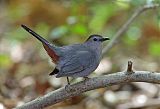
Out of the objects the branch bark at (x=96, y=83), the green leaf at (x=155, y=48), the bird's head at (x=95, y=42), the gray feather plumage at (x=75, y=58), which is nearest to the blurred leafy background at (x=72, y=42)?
the green leaf at (x=155, y=48)

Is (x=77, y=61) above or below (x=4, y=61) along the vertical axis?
below

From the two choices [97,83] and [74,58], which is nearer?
[97,83]

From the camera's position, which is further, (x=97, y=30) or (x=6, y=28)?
(x=6, y=28)

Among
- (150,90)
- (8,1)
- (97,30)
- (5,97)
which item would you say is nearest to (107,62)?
(97,30)

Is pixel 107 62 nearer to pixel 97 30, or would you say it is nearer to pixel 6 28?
pixel 97 30

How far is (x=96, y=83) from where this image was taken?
3.54 metres

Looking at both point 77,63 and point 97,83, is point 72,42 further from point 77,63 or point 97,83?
point 97,83

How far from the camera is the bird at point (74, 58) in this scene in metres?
3.63

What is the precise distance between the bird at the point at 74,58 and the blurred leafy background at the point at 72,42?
0.88 m

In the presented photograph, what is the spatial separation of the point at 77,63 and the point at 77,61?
0.08ft

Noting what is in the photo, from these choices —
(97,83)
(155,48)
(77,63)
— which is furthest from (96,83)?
(155,48)

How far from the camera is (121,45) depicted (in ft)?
23.1

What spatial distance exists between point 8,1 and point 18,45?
61.7 inches

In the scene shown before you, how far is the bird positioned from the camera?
363 cm
